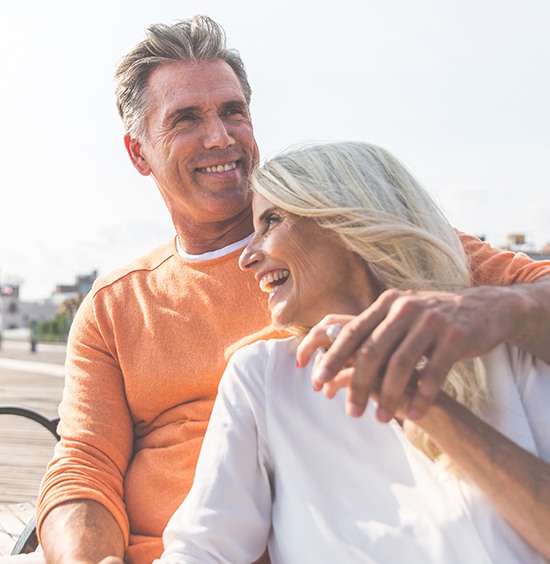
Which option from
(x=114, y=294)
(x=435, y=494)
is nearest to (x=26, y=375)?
(x=114, y=294)

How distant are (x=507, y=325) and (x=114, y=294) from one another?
4.25ft

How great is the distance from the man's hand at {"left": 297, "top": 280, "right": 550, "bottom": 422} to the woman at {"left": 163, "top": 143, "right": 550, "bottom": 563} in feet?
0.58

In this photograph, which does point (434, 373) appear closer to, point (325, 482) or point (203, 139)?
point (325, 482)

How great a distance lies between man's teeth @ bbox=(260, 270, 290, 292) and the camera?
1.80m

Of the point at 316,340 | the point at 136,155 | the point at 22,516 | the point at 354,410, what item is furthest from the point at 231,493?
the point at 22,516

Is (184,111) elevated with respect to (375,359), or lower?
elevated

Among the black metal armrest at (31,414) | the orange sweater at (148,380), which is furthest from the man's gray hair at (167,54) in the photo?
the black metal armrest at (31,414)

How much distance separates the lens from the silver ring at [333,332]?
4.24 ft

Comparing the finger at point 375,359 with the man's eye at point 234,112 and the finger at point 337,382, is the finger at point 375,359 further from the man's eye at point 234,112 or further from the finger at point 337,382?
the man's eye at point 234,112

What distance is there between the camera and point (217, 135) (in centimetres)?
235

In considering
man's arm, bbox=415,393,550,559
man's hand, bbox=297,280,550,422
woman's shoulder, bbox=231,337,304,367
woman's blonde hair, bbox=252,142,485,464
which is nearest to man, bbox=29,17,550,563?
woman's blonde hair, bbox=252,142,485,464

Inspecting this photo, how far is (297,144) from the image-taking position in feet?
6.20

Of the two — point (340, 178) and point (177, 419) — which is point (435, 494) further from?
point (177, 419)

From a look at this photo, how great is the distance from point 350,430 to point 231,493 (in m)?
0.24
